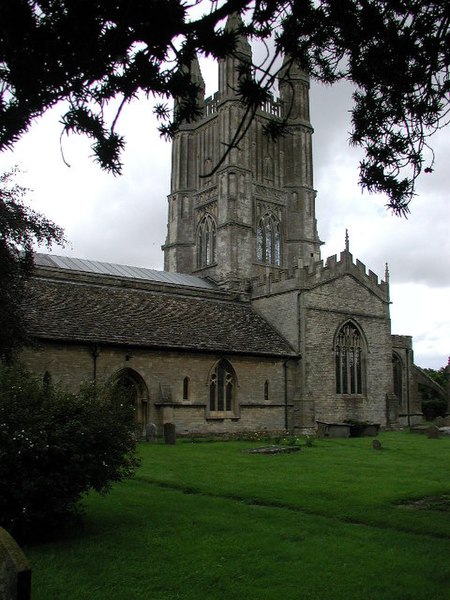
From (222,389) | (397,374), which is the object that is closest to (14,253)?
(222,389)

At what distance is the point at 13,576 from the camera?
4520 mm

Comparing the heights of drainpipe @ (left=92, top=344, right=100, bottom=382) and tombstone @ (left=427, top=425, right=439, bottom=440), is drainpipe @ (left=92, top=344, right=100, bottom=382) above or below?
above

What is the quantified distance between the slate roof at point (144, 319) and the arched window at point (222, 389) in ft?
3.07

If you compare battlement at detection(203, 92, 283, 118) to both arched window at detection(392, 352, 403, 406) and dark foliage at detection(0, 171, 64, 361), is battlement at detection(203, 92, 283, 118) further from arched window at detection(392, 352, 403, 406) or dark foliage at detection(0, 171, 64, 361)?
dark foliage at detection(0, 171, 64, 361)

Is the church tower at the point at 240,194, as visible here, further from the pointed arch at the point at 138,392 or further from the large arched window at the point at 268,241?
the pointed arch at the point at 138,392

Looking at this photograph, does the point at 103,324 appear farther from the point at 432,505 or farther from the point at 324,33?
the point at 324,33

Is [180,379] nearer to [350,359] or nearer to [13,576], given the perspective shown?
[350,359]

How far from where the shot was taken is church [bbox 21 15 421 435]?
23.6 m

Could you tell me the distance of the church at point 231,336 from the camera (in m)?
23.6

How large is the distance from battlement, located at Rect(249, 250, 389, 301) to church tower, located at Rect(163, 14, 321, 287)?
9571mm

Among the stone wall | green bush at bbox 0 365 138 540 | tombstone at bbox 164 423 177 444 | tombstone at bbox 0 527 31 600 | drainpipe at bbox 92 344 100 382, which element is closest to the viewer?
tombstone at bbox 0 527 31 600

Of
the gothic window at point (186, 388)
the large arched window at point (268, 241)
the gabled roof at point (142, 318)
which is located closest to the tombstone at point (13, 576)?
the gabled roof at point (142, 318)

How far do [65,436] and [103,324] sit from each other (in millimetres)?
16190

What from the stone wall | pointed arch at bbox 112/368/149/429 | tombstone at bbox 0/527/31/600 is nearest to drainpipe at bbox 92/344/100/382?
the stone wall
